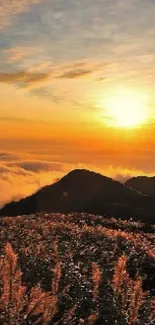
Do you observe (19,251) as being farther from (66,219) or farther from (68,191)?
(68,191)

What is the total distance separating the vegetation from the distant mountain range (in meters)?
34.2

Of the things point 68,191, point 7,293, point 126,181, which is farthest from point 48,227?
point 126,181

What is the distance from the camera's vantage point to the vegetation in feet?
19.0

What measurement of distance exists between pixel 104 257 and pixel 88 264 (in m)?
1.18

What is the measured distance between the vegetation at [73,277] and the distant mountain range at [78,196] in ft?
112

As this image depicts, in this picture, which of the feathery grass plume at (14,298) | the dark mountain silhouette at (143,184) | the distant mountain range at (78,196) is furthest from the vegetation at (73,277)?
the dark mountain silhouette at (143,184)

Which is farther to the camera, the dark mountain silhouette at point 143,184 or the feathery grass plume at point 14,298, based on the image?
the dark mountain silhouette at point 143,184

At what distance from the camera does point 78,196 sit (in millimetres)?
71000

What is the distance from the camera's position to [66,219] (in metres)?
32.3

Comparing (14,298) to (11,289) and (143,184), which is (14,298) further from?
(143,184)

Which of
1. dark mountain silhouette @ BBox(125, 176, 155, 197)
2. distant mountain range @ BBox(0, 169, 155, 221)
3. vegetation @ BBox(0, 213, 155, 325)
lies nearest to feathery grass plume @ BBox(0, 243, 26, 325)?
vegetation @ BBox(0, 213, 155, 325)

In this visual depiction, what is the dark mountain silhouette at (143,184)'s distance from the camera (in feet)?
283

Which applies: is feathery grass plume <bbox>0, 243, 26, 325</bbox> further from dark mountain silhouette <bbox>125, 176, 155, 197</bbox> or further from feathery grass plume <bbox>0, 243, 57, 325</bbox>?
dark mountain silhouette <bbox>125, 176, 155, 197</bbox>

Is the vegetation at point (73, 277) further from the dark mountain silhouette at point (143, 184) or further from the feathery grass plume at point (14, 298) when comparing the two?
the dark mountain silhouette at point (143, 184)
